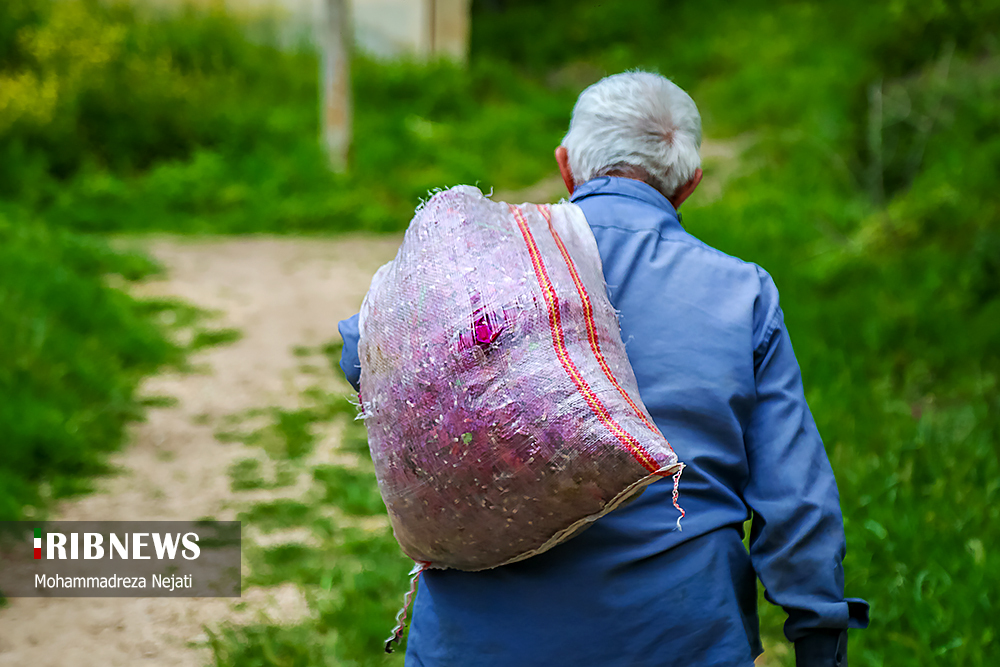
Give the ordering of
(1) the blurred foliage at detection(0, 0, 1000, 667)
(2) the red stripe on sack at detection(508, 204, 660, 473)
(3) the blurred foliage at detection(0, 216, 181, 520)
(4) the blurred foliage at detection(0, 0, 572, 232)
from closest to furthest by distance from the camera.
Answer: (2) the red stripe on sack at detection(508, 204, 660, 473), (1) the blurred foliage at detection(0, 0, 1000, 667), (3) the blurred foliage at detection(0, 216, 181, 520), (4) the blurred foliage at detection(0, 0, 572, 232)

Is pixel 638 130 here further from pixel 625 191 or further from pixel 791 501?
pixel 791 501

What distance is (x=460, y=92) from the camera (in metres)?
13.4

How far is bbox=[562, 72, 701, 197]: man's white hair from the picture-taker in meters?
1.76

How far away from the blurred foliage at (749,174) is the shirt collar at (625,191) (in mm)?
1852

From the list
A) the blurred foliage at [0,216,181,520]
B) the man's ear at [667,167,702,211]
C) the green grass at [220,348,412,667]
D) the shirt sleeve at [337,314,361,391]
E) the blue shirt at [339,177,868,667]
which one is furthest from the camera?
the blurred foliage at [0,216,181,520]

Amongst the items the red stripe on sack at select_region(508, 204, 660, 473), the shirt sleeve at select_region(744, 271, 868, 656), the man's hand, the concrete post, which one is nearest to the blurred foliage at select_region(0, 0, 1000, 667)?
the concrete post

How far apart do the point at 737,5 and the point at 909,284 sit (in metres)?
12.5

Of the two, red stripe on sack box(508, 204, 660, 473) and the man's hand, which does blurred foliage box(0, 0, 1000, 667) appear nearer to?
the man's hand

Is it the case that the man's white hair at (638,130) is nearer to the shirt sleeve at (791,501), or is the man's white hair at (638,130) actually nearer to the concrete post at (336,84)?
the shirt sleeve at (791,501)

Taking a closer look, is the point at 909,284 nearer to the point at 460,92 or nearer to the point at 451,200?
the point at 451,200

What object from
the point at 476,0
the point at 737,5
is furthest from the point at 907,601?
the point at 476,0

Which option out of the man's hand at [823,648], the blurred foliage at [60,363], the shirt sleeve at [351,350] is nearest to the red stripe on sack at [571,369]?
the shirt sleeve at [351,350]

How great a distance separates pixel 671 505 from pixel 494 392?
0.44 metres
